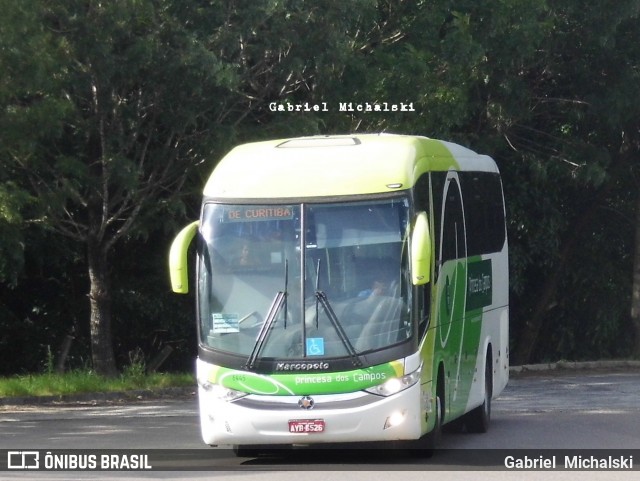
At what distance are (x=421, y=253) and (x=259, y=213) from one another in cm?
177

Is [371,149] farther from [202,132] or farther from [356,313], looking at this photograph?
[202,132]

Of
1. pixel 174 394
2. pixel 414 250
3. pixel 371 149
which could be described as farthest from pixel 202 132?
pixel 414 250

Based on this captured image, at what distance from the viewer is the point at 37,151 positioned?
1872cm

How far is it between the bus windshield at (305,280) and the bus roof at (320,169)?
173 mm

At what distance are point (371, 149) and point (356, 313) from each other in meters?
1.92

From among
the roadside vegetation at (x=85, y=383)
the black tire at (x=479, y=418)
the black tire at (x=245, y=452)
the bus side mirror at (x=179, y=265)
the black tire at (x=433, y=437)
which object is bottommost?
the roadside vegetation at (x=85, y=383)

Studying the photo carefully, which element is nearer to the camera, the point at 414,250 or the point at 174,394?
the point at 414,250

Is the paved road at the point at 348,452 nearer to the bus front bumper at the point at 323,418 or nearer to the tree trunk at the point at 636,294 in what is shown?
the bus front bumper at the point at 323,418

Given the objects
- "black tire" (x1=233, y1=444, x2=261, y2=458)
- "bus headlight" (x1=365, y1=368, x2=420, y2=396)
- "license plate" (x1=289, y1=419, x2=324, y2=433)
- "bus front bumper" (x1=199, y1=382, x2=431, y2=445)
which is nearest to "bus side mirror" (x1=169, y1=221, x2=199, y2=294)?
"bus front bumper" (x1=199, y1=382, x2=431, y2=445)

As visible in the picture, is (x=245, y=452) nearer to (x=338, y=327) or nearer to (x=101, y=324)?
(x=338, y=327)

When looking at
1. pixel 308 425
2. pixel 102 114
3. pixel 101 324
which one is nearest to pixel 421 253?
pixel 308 425

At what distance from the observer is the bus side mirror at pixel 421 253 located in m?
11.8

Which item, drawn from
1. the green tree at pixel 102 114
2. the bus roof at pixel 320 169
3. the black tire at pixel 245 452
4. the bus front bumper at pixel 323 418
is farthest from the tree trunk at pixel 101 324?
the bus front bumper at pixel 323 418

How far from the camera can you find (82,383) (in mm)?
20109
